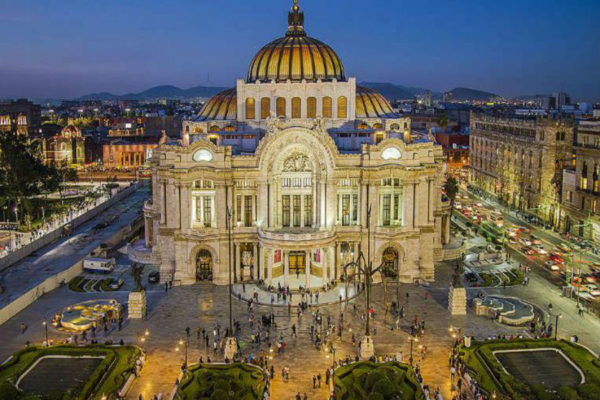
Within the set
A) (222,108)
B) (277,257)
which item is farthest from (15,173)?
(277,257)

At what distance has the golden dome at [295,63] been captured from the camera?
91581 millimetres

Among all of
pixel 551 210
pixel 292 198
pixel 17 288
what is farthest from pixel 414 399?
pixel 551 210

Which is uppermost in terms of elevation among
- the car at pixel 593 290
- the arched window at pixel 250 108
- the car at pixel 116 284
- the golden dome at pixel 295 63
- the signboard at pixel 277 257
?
the golden dome at pixel 295 63

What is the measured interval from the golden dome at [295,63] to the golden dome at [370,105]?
4.08 metres

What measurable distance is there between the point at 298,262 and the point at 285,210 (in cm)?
673

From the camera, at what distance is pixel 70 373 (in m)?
52.6

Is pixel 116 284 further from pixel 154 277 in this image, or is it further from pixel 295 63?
pixel 295 63

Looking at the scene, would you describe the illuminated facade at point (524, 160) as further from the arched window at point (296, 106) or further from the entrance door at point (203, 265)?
the entrance door at point (203, 265)

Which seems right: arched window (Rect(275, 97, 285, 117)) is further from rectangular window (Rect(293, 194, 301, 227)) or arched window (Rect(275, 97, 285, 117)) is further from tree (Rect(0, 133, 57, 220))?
tree (Rect(0, 133, 57, 220))

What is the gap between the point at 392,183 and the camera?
78.8 m

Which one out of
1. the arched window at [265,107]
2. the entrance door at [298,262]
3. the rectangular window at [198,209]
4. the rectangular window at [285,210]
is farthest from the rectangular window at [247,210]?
the arched window at [265,107]

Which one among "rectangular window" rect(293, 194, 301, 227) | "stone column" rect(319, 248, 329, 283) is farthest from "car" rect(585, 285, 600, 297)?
"rectangular window" rect(293, 194, 301, 227)

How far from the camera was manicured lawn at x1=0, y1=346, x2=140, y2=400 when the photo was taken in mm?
47375

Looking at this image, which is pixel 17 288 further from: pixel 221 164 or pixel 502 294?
pixel 502 294
